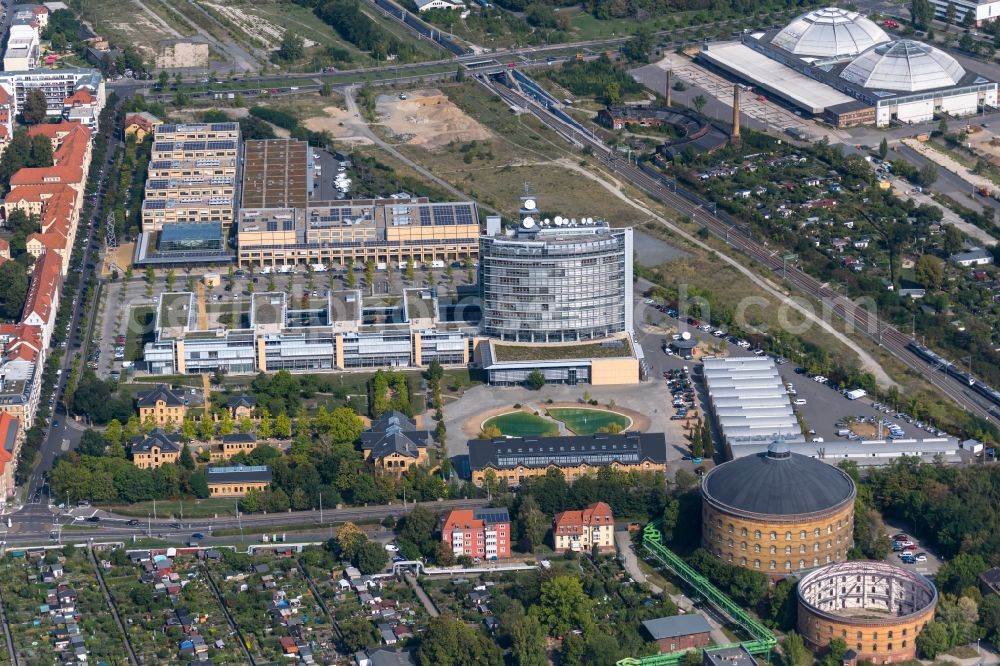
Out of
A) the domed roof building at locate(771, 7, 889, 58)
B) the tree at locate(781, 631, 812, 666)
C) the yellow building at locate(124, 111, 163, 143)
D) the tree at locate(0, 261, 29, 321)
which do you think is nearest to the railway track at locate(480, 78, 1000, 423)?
the domed roof building at locate(771, 7, 889, 58)

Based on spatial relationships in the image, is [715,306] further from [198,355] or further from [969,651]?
[969,651]

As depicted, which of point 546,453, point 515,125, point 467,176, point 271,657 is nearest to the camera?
point 271,657

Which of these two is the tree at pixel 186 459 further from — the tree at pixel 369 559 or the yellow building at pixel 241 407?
the tree at pixel 369 559

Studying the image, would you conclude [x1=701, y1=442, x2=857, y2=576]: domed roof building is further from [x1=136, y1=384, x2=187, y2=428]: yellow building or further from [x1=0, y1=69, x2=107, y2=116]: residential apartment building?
[x1=0, y1=69, x2=107, y2=116]: residential apartment building

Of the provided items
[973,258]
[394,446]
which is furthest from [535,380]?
[973,258]

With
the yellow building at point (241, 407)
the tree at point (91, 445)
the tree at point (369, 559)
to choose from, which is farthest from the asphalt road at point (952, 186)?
the tree at point (91, 445)

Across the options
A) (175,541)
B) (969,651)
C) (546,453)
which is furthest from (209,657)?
(969,651)
